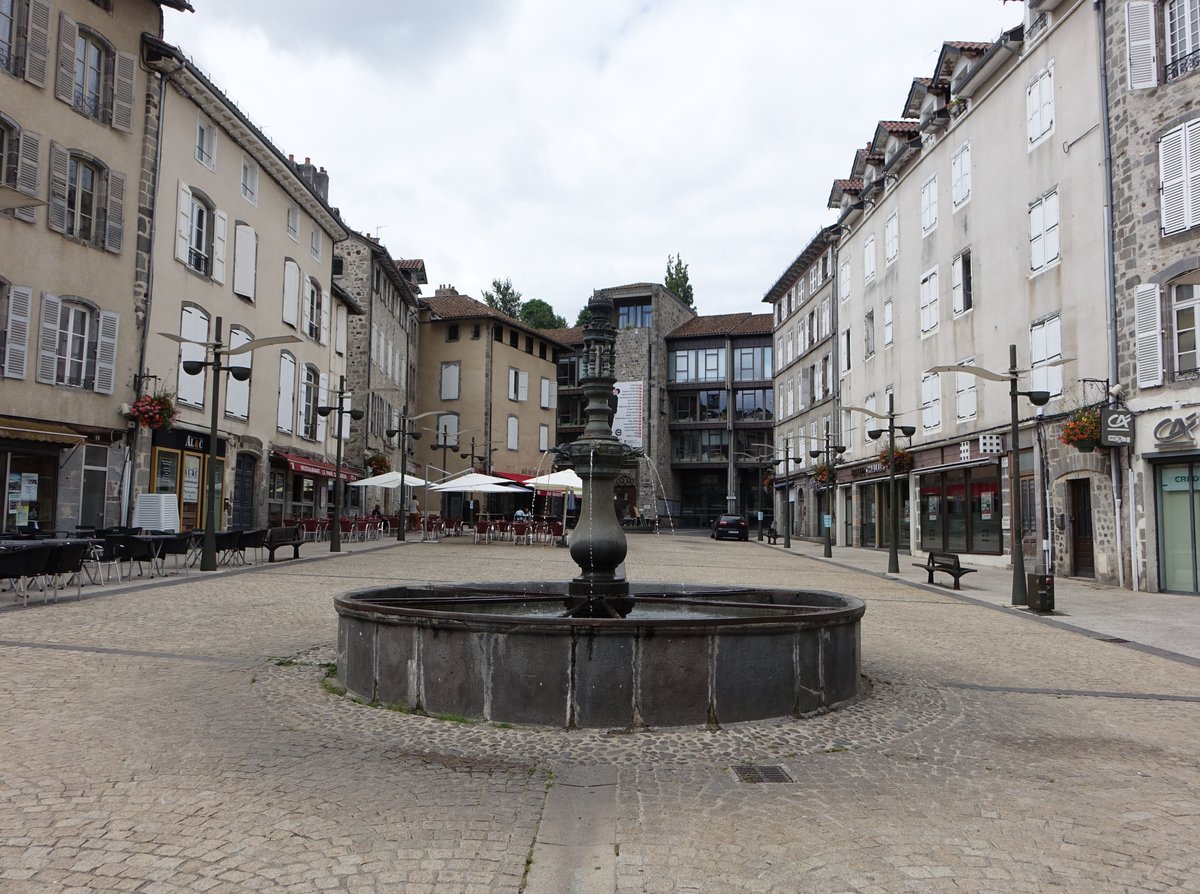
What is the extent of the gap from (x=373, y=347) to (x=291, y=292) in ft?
31.0

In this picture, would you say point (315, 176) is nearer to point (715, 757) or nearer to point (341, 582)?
point (341, 582)

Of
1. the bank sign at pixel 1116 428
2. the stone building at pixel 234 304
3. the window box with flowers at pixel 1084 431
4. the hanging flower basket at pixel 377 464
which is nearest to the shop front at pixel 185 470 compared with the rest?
the stone building at pixel 234 304

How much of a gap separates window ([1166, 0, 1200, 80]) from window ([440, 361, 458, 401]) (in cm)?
3998

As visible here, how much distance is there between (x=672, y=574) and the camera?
18.9 metres

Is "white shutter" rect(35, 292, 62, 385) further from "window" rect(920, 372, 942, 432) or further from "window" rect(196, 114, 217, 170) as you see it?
"window" rect(920, 372, 942, 432)

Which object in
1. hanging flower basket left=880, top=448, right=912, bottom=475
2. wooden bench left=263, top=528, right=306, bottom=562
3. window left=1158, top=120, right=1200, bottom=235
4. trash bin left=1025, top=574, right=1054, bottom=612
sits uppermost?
window left=1158, top=120, right=1200, bottom=235

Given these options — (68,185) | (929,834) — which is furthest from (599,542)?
(68,185)

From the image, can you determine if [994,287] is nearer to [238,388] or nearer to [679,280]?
[238,388]

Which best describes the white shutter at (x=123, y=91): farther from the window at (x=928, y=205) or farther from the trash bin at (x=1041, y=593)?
the window at (x=928, y=205)

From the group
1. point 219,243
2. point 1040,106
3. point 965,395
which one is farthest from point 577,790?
point 219,243

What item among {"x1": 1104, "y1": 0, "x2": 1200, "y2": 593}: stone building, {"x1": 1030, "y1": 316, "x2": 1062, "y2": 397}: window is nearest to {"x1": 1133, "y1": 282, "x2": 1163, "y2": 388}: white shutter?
{"x1": 1104, "y1": 0, "x2": 1200, "y2": 593}: stone building

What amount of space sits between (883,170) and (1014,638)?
25722 mm

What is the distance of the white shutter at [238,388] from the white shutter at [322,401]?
6.50 metres

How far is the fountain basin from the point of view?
550 cm
